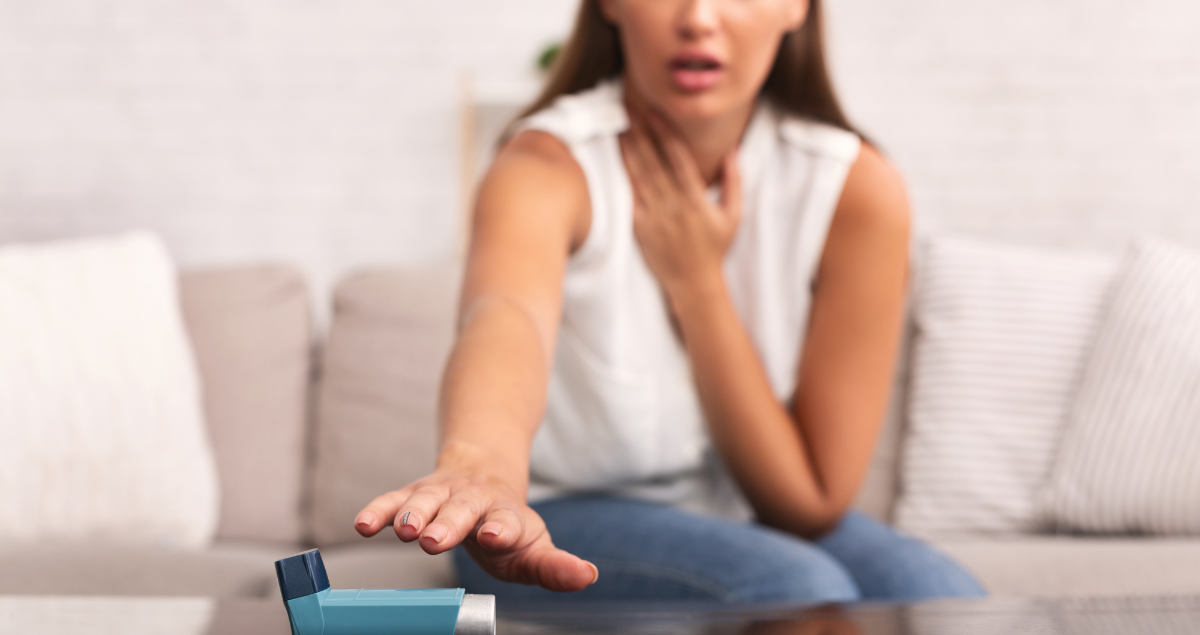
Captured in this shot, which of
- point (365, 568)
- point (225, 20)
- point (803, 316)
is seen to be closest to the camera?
point (803, 316)

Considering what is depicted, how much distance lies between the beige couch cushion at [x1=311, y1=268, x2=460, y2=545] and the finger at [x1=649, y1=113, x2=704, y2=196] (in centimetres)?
82

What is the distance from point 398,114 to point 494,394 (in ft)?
5.83

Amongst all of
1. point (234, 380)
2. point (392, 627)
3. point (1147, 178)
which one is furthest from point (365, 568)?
point (1147, 178)

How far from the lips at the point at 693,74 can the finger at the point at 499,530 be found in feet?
1.98

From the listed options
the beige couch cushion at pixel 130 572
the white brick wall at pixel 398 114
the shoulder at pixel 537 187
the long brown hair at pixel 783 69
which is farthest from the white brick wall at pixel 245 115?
the shoulder at pixel 537 187

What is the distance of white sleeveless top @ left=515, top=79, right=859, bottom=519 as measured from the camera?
1029mm

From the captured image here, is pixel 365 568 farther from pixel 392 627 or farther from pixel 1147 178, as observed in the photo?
pixel 1147 178

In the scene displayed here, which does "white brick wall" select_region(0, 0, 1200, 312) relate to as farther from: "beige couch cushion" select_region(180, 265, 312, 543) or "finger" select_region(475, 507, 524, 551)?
"finger" select_region(475, 507, 524, 551)

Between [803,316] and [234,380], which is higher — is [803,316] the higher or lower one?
the higher one

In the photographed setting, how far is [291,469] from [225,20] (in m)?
1.10

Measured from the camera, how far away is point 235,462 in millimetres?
1758

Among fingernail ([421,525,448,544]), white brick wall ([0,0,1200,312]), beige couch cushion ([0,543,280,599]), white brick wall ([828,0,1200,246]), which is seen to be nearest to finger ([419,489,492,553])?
fingernail ([421,525,448,544])

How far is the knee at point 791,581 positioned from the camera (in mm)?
788

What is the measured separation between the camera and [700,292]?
3.38 ft
